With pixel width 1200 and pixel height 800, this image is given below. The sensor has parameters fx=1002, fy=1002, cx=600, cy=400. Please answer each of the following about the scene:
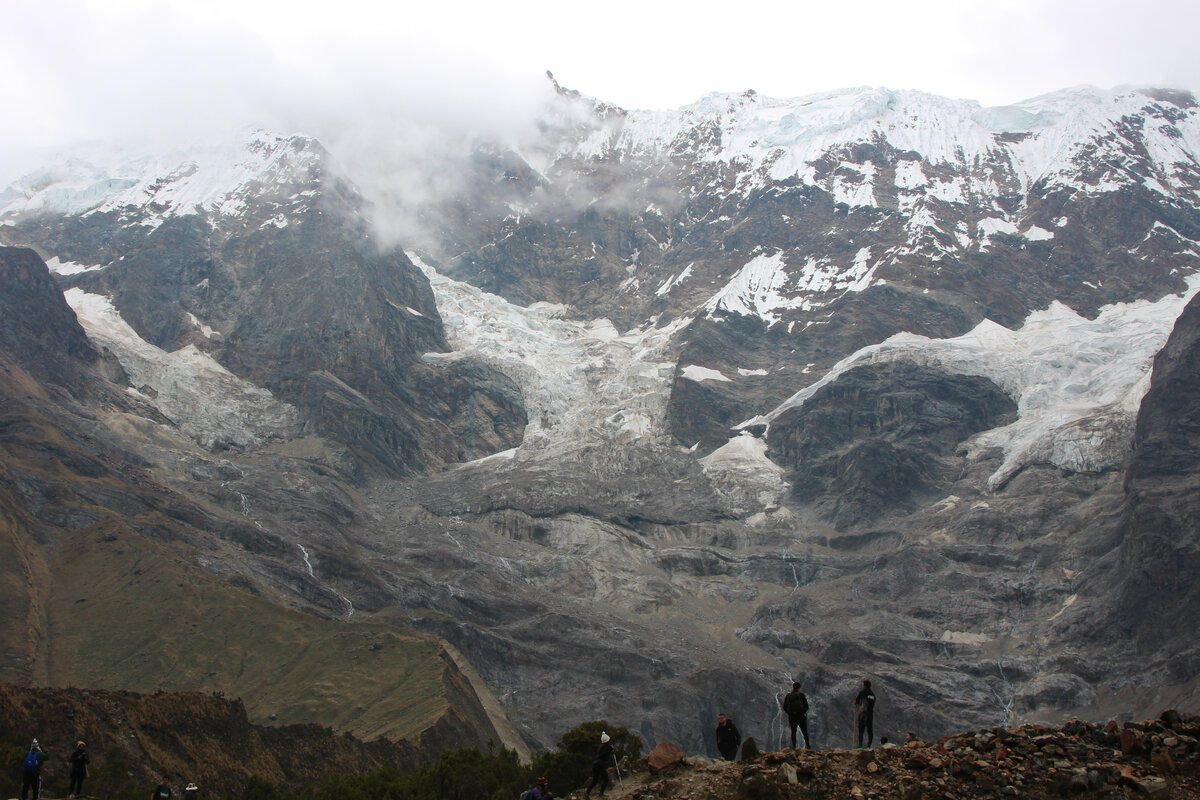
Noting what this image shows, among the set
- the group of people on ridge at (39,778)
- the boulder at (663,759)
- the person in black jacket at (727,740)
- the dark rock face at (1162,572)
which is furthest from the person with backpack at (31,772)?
the dark rock face at (1162,572)

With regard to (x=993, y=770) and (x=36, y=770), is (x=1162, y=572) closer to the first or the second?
(x=993, y=770)

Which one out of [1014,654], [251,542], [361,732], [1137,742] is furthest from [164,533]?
[1137,742]

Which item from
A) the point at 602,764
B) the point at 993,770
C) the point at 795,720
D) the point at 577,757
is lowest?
the point at 577,757

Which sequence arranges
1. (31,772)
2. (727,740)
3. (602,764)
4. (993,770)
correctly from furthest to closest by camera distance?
(31,772)
(727,740)
(602,764)
(993,770)

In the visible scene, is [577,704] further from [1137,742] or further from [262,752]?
[1137,742]

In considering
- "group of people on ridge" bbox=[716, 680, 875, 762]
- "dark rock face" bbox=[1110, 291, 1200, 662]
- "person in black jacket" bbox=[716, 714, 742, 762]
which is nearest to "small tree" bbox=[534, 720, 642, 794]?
"person in black jacket" bbox=[716, 714, 742, 762]

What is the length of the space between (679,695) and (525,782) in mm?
105052

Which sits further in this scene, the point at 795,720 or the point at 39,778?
the point at 39,778

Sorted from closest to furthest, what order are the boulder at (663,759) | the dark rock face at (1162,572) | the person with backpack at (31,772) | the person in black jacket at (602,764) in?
1. the person in black jacket at (602,764)
2. the boulder at (663,759)
3. the person with backpack at (31,772)
4. the dark rock face at (1162,572)

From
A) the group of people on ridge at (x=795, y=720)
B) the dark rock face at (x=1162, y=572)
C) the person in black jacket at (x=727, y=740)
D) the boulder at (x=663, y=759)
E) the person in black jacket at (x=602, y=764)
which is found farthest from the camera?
the dark rock face at (x=1162, y=572)

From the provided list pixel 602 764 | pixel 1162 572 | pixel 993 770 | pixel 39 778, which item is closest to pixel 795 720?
pixel 602 764

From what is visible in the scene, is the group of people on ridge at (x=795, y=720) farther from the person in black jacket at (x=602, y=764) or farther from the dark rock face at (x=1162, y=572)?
the dark rock face at (x=1162, y=572)

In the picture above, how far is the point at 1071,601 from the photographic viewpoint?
614 feet

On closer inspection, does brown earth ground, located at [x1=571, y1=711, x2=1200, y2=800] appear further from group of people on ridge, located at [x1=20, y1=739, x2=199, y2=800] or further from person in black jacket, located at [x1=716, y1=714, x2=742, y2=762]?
group of people on ridge, located at [x1=20, y1=739, x2=199, y2=800]
